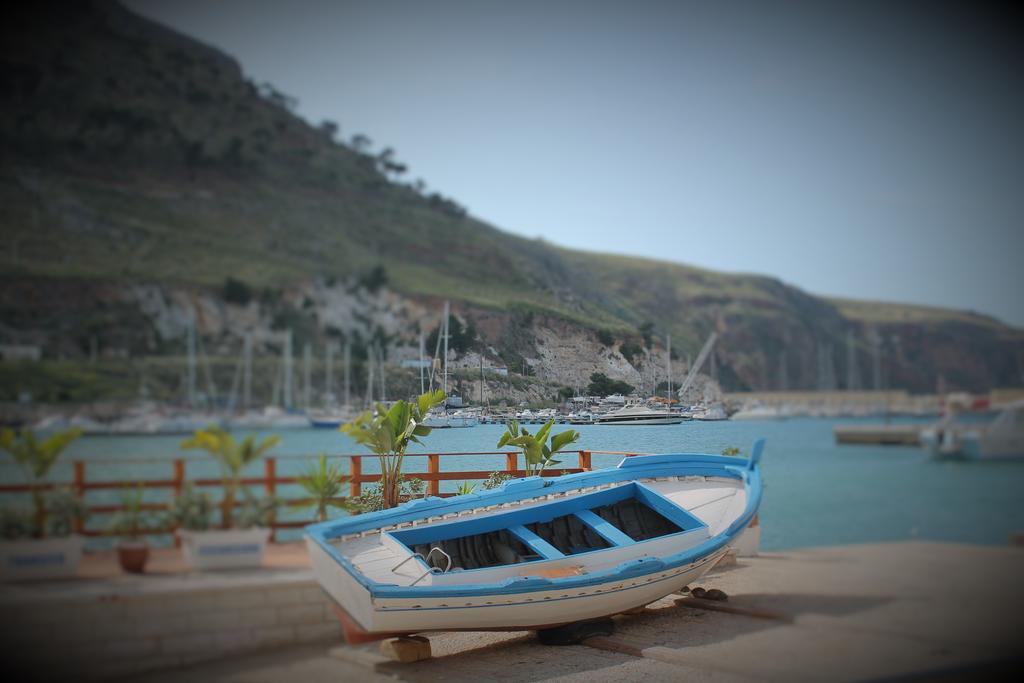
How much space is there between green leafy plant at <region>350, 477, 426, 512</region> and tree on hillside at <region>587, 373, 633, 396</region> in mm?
1972

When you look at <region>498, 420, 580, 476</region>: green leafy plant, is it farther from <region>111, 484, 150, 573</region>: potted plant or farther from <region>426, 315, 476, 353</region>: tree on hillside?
<region>111, 484, 150, 573</region>: potted plant

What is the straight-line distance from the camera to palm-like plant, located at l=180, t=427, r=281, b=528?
4.19m

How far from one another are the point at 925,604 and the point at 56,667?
17.3 ft

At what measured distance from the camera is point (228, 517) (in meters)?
4.14

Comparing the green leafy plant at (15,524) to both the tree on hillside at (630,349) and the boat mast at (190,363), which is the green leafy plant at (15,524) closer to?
the boat mast at (190,363)

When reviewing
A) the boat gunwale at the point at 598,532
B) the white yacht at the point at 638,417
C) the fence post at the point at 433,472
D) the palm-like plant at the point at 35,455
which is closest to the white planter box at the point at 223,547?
the boat gunwale at the point at 598,532

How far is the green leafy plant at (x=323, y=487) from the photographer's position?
14.9ft

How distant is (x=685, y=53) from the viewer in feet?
21.9

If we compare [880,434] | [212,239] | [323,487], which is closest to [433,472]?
[323,487]

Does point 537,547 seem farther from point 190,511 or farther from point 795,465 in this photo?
point 795,465

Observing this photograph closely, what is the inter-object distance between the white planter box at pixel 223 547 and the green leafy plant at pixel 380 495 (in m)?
0.94

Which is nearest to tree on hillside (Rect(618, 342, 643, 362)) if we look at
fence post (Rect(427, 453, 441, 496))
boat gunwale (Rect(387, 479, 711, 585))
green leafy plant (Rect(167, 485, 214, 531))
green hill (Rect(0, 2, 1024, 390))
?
green hill (Rect(0, 2, 1024, 390))

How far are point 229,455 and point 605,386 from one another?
3.61 meters

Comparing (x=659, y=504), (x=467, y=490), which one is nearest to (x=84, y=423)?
(x=467, y=490)
